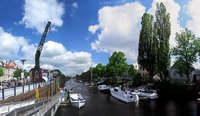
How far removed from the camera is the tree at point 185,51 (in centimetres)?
8744

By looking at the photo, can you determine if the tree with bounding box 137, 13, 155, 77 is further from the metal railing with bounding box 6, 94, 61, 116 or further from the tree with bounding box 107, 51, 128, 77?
the metal railing with bounding box 6, 94, 61, 116

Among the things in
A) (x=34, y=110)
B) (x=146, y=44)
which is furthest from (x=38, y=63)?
(x=34, y=110)

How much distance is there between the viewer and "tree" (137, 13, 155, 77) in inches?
3777

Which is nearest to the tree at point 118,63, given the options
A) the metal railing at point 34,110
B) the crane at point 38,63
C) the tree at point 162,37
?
the tree at point 162,37

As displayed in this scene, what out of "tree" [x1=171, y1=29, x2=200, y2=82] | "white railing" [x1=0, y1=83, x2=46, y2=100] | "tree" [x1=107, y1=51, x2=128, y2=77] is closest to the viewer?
"white railing" [x1=0, y1=83, x2=46, y2=100]

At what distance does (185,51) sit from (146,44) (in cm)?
1347

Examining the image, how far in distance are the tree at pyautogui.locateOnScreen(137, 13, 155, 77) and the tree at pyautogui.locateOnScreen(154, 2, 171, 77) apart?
2.73 m

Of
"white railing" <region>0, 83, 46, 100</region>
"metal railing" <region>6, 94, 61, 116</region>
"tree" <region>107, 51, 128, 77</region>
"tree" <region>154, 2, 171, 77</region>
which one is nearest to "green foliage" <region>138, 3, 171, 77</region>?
"tree" <region>154, 2, 171, 77</region>

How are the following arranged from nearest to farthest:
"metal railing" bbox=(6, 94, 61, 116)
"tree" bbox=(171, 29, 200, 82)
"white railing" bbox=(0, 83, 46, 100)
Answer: "metal railing" bbox=(6, 94, 61, 116), "white railing" bbox=(0, 83, 46, 100), "tree" bbox=(171, 29, 200, 82)

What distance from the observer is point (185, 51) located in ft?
290

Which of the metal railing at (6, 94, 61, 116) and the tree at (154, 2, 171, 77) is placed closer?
the metal railing at (6, 94, 61, 116)

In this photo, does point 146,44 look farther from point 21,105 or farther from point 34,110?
point 34,110

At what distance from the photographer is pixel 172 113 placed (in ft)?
171

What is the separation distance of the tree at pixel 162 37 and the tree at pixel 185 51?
8.43ft
